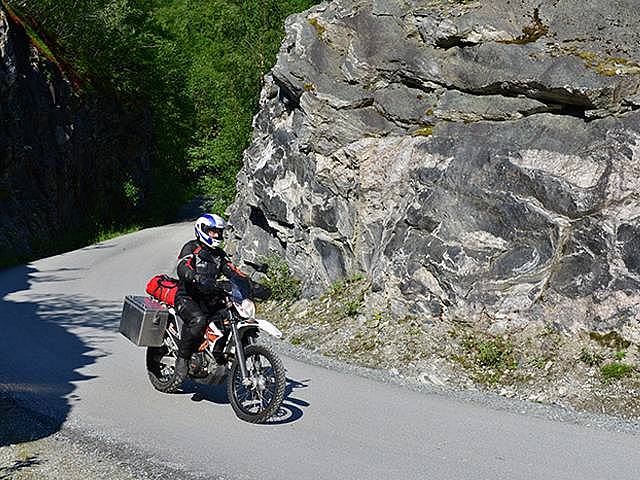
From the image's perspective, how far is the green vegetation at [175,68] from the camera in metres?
25.7

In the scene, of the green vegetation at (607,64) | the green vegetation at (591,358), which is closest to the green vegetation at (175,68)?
the green vegetation at (607,64)

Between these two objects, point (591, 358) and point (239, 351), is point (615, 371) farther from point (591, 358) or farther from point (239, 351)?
point (239, 351)

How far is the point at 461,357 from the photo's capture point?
1023 cm

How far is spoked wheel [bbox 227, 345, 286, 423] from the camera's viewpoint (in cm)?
719

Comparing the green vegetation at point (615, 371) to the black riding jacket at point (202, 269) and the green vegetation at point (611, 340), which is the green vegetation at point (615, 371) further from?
the black riding jacket at point (202, 269)

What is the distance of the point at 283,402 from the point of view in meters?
8.16

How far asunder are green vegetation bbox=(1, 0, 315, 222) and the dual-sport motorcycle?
669 inches

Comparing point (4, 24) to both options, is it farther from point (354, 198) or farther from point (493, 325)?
point (493, 325)

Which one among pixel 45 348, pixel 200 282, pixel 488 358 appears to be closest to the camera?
pixel 200 282

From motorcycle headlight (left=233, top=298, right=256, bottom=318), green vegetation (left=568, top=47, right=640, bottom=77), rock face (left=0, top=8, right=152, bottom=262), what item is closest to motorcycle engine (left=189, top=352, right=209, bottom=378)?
motorcycle headlight (left=233, top=298, right=256, bottom=318)

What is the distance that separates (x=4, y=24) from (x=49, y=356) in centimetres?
1840

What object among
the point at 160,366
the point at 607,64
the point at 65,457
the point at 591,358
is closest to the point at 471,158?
the point at 607,64

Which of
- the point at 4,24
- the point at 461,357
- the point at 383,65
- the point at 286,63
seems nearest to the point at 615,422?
the point at 461,357

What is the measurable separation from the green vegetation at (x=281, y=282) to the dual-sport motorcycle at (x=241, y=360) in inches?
249
